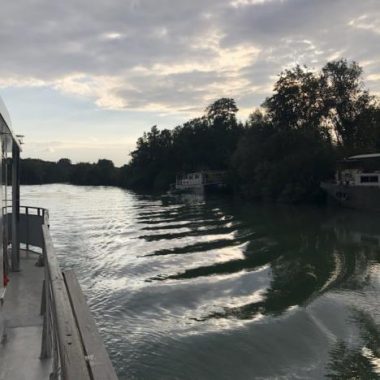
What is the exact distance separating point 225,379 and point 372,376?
2388 mm

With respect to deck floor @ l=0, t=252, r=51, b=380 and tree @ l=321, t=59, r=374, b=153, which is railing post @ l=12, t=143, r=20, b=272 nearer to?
deck floor @ l=0, t=252, r=51, b=380

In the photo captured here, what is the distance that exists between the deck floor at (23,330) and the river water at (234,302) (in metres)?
1.91

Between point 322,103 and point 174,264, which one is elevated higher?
→ point 322,103

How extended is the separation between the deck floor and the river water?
191 centimetres

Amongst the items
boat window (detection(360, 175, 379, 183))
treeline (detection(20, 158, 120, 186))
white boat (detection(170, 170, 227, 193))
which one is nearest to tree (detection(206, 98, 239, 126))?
white boat (detection(170, 170, 227, 193))

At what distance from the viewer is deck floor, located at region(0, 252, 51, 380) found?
4.91 meters

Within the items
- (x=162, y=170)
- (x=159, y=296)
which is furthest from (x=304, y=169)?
(x=162, y=170)

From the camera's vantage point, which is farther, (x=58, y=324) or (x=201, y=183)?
(x=201, y=183)

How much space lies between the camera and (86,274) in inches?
610

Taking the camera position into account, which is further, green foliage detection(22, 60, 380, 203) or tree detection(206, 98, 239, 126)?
tree detection(206, 98, 239, 126)

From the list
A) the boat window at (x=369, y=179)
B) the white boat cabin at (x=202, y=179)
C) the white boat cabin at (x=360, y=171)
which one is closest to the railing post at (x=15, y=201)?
the white boat cabin at (x=360, y=171)

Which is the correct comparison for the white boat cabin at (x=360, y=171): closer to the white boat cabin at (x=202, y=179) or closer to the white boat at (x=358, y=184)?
the white boat at (x=358, y=184)

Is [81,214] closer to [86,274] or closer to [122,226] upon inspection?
[122,226]

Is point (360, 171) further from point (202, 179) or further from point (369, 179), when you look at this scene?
point (202, 179)
